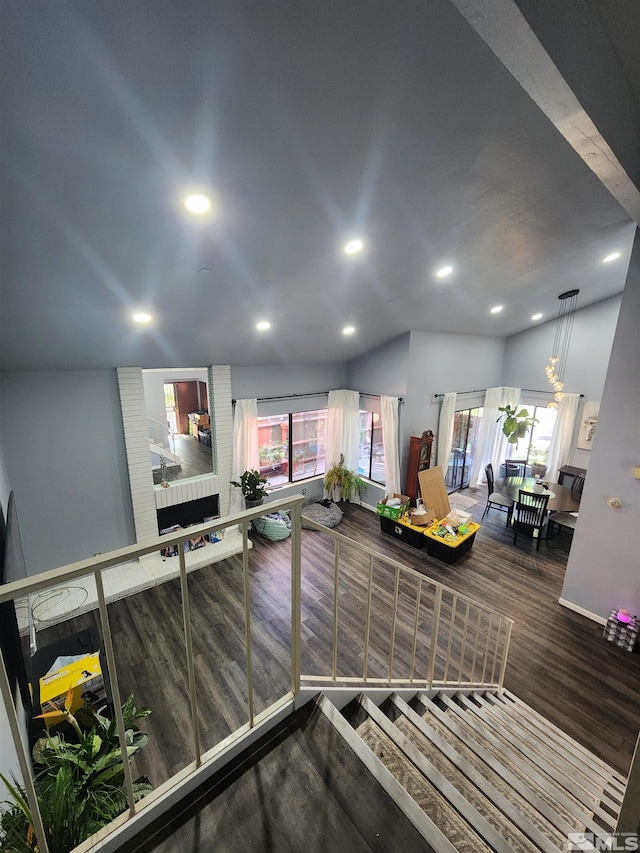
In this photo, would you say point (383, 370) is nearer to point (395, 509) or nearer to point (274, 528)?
point (395, 509)

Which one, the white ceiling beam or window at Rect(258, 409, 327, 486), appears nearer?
the white ceiling beam

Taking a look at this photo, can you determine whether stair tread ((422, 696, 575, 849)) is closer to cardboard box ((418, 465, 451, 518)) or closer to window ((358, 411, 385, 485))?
cardboard box ((418, 465, 451, 518))

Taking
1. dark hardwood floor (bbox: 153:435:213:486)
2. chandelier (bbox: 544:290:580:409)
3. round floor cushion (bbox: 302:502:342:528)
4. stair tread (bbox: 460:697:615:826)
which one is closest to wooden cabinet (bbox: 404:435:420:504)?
round floor cushion (bbox: 302:502:342:528)

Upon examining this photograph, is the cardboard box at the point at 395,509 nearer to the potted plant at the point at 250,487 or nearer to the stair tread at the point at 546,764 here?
the potted plant at the point at 250,487

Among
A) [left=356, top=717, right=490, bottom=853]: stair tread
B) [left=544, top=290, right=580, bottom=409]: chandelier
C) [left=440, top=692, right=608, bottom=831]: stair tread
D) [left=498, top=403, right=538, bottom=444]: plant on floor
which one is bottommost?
[left=440, top=692, right=608, bottom=831]: stair tread

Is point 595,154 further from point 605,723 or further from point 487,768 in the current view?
point 605,723

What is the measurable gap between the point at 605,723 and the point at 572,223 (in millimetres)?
4441

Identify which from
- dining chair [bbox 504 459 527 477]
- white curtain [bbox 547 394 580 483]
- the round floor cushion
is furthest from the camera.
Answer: dining chair [bbox 504 459 527 477]

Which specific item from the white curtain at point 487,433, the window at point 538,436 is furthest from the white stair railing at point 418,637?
the window at point 538,436

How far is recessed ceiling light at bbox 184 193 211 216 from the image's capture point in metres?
2.02

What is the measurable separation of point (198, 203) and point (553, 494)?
6.35 meters

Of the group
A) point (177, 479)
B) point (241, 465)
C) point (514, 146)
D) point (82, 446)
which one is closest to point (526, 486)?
point (241, 465)

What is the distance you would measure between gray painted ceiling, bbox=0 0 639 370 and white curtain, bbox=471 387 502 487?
436 centimetres

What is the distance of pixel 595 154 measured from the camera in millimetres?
1456
